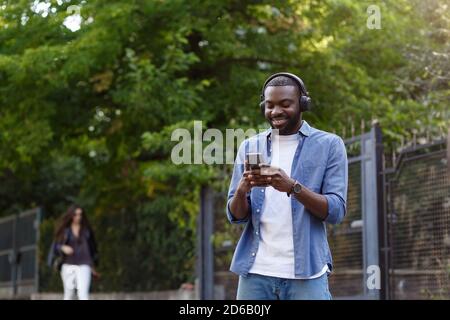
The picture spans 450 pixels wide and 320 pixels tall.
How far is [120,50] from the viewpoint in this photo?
14312mm

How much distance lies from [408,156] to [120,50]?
5.22m

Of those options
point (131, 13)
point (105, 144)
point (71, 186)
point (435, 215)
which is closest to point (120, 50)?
point (131, 13)

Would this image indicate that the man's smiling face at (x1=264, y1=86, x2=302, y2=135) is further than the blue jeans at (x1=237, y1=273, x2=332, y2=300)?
Yes

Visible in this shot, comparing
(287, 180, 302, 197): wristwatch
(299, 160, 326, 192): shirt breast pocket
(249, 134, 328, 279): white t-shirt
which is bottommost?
(249, 134, 328, 279): white t-shirt

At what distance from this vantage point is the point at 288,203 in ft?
14.8

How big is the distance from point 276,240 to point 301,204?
0.62 ft

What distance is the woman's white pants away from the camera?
555 inches

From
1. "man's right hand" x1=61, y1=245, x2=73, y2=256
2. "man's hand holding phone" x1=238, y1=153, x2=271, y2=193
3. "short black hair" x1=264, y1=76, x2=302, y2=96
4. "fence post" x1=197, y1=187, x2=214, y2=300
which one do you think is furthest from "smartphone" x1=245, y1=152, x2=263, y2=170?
"man's right hand" x1=61, y1=245, x2=73, y2=256

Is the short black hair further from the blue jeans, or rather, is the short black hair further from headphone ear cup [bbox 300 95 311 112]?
the blue jeans

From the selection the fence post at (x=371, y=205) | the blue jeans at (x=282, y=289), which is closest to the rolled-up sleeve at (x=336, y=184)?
the blue jeans at (x=282, y=289)

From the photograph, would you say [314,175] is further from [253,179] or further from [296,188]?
[253,179]

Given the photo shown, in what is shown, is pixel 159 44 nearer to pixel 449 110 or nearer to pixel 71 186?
pixel 449 110

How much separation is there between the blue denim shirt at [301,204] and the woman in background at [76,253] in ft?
31.7

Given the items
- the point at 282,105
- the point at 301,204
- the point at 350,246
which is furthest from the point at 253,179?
the point at 350,246
